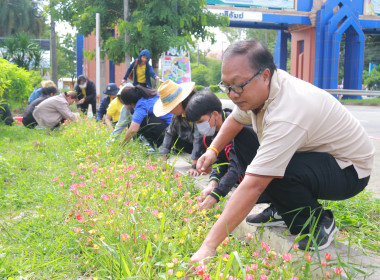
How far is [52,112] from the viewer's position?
8.82 metres

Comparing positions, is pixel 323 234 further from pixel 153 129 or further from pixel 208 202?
pixel 153 129

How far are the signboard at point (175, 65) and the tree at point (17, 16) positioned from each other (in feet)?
135

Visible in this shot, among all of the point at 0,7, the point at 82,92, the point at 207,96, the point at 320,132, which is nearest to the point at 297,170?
the point at 320,132

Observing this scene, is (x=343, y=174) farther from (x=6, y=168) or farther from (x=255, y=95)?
(x=6, y=168)

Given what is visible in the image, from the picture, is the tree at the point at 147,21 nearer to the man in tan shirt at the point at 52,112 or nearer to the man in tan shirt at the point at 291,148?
the man in tan shirt at the point at 52,112

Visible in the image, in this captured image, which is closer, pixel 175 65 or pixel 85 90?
pixel 85 90

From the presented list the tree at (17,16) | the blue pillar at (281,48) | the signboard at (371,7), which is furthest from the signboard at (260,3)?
the tree at (17,16)

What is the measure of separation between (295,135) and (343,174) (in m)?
0.54

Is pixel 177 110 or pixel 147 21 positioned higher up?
pixel 147 21

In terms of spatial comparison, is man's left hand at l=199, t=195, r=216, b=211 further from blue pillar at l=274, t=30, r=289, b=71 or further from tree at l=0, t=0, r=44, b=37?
tree at l=0, t=0, r=44, b=37

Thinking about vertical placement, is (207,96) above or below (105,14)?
below

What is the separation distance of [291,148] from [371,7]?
2501 centimetres

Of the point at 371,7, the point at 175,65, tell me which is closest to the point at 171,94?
the point at 175,65

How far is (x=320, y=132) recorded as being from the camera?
227 cm
